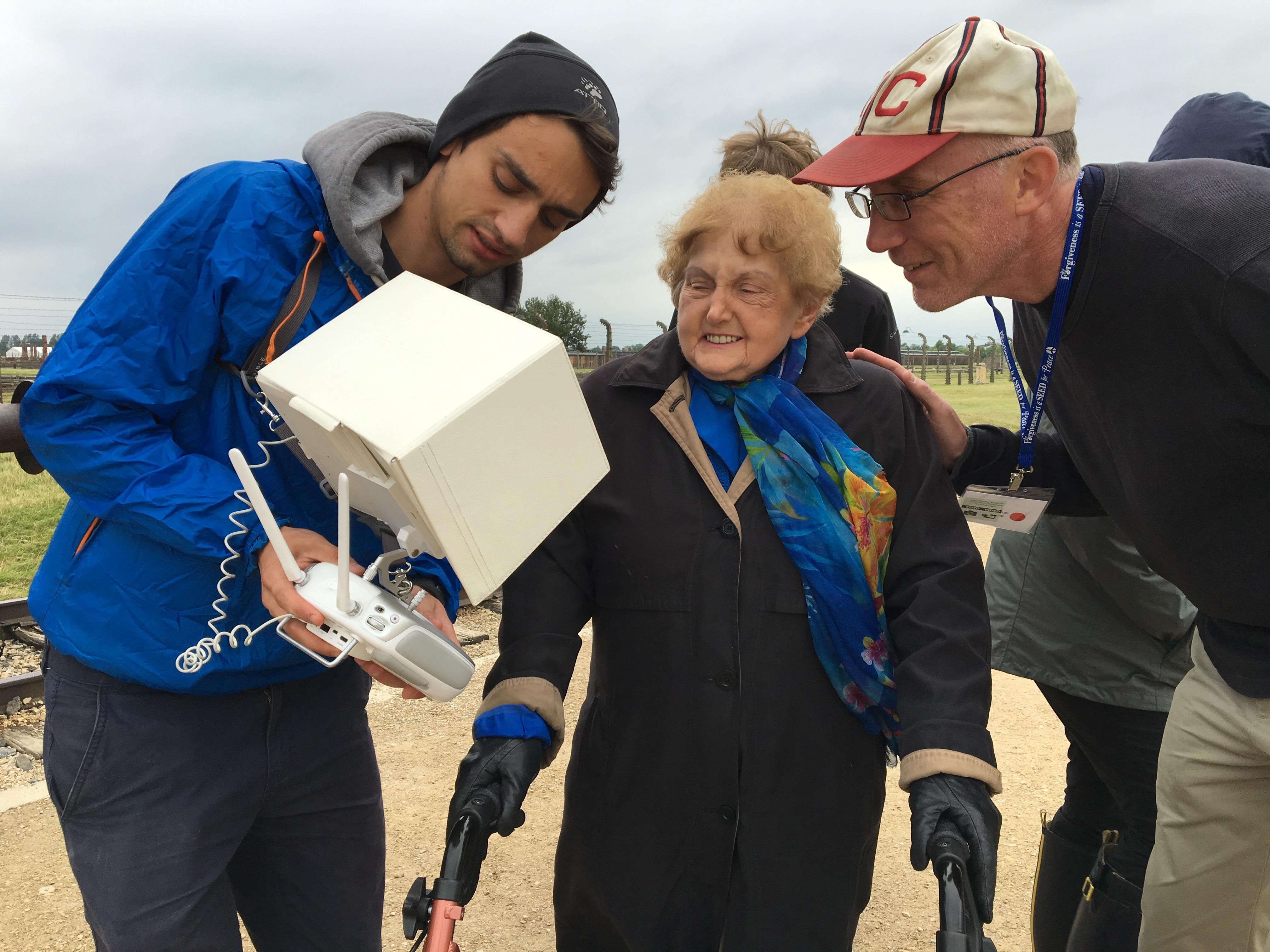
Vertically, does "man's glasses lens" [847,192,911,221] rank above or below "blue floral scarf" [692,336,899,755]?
above

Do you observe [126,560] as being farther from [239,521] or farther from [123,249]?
[123,249]

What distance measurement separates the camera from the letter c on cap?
77.9 inches

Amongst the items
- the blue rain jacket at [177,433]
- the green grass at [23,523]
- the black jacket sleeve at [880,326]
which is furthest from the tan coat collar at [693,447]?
the green grass at [23,523]

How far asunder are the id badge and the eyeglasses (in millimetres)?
792

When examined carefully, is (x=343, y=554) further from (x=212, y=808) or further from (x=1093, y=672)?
(x=1093, y=672)

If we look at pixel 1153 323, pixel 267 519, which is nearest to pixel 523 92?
pixel 267 519

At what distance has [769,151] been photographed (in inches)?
130

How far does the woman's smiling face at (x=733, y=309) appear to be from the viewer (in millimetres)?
1958

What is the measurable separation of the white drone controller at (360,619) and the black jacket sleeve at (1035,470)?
5.12 ft

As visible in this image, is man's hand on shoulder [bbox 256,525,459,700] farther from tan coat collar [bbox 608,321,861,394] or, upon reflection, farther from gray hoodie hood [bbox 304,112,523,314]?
tan coat collar [bbox 608,321,861,394]

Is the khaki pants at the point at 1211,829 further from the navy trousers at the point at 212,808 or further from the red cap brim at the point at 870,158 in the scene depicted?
the navy trousers at the point at 212,808

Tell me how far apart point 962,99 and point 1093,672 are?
158 centimetres

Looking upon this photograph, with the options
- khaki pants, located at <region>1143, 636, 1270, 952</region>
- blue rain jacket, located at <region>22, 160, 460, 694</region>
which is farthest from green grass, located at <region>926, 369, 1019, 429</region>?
blue rain jacket, located at <region>22, 160, 460, 694</region>

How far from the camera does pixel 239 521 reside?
1570mm
